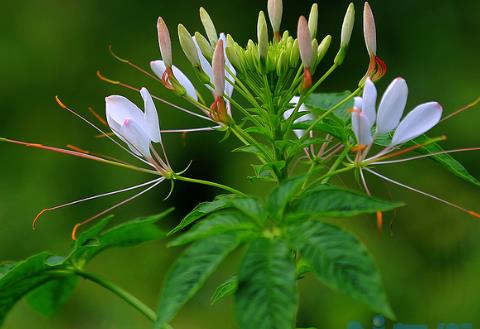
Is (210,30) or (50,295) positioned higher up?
(210,30)

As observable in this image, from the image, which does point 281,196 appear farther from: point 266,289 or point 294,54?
point 294,54

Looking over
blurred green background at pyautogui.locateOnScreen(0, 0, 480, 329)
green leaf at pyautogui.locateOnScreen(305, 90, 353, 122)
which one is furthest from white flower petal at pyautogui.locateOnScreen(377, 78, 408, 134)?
blurred green background at pyautogui.locateOnScreen(0, 0, 480, 329)

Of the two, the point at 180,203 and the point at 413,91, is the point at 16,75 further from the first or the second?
the point at 413,91

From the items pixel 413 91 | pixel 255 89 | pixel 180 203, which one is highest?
pixel 413 91

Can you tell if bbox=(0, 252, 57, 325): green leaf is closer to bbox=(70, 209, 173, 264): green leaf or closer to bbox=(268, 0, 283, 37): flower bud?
bbox=(70, 209, 173, 264): green leaf

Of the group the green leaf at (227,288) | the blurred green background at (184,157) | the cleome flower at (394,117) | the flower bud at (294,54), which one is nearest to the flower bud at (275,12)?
the flower bud at (294,54)

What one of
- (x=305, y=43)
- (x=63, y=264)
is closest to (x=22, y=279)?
(x=63, y=264)

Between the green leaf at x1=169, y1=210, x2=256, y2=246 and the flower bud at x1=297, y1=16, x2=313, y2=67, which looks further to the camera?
the flower bud at x1=297, y1=16, x2=313, y2=67

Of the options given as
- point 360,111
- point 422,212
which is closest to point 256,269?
point 360,111
